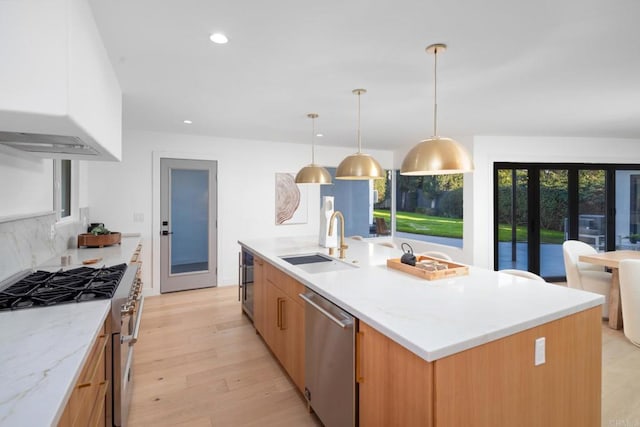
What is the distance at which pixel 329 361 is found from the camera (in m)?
1.73

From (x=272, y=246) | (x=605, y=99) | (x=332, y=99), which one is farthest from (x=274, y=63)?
(x=605, y=99)

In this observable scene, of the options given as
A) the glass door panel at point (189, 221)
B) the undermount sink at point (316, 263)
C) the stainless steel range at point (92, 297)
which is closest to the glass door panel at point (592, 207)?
the undermount sink at point (316, 263)

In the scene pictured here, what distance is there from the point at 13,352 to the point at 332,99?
278 centimetres

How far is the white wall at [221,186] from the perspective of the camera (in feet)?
14.1

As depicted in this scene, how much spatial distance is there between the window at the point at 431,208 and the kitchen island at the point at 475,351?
3618 mm


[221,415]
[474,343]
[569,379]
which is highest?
[474,343]

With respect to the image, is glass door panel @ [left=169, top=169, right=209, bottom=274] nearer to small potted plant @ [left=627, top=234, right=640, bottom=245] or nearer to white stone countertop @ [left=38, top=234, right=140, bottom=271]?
white stone countertop @ [left=38, top=234, right=140, bottom=271]

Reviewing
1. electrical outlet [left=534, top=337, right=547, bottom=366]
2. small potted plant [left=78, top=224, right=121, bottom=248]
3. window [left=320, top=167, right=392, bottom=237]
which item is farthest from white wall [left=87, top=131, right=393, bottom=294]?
electrical outlet [left=534, top=337, right=547, bottom=366]

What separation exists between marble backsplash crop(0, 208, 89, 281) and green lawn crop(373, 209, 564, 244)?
16.5 ft

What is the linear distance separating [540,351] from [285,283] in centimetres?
157

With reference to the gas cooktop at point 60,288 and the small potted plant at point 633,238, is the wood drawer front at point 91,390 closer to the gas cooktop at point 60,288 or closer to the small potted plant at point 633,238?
the gas cooktop at point 60,288

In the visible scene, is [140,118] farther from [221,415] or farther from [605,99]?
[605,99]

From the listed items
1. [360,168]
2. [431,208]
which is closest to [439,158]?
[360,168]

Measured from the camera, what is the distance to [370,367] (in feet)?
4.67
